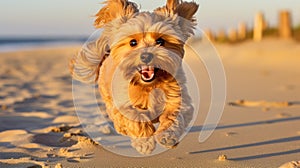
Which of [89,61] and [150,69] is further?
[89,61]

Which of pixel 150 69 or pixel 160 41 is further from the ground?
pixel 160 41

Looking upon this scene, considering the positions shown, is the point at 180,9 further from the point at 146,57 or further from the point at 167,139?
the point at 167,139

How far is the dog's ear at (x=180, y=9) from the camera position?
400 cm

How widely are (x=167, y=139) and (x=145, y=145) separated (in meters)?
0.18

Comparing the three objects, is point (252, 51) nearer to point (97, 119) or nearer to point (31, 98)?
point (31, 98)

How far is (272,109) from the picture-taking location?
238 inches

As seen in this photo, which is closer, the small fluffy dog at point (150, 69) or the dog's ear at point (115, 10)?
the small fluffy dog at point (150, 69)

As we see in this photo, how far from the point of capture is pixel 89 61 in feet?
15.3

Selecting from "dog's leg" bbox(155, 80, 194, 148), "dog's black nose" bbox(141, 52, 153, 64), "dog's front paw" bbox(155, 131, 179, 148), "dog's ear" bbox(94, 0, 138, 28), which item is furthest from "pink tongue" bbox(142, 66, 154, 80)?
"dog's ear" bbox(94, 0, 138, 28)

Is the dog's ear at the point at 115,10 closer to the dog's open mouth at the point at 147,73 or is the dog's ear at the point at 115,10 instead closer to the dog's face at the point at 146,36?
the dog's face at the point at 146,36

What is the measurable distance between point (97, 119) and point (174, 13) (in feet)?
6.64

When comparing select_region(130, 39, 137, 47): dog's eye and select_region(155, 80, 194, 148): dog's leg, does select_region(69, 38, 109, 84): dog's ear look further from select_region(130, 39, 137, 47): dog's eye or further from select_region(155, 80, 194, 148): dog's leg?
select_region(155, 80, 194, 148): dog's leg

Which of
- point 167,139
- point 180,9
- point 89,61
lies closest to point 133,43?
point 180,9

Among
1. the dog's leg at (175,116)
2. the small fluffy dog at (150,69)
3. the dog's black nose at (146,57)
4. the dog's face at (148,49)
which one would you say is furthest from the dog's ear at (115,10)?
the dog's leg at (175,116)
